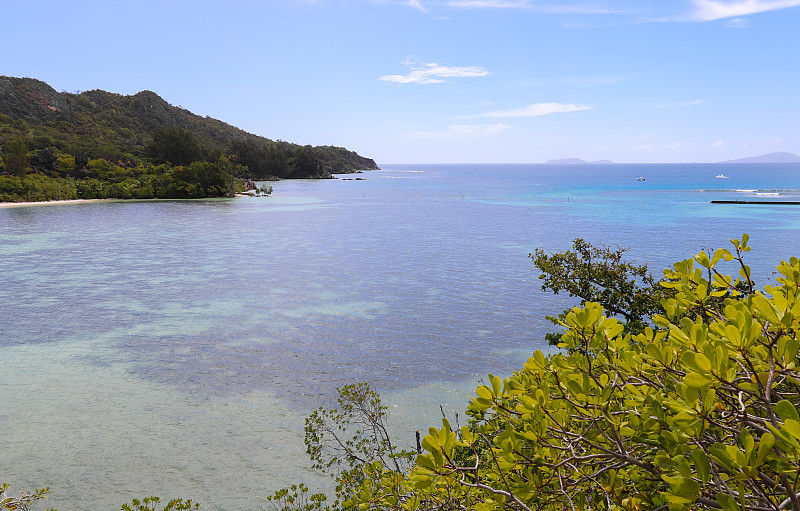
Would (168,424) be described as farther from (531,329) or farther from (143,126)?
(143,126)

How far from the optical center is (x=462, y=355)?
570 inches

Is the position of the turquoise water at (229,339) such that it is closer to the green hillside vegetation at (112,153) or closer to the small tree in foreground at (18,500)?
the small tree in foreground at (18,500)

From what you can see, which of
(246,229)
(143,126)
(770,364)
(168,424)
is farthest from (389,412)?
(143,126)

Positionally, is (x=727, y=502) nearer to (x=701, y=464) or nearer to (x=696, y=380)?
(x=701, y=464)

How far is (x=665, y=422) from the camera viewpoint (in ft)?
7.98

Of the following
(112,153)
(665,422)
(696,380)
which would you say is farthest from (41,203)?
(696,380)

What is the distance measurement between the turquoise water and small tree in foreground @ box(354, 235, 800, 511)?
21.1 feet

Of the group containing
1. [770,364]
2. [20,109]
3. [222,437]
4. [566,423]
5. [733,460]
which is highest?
[20,109]

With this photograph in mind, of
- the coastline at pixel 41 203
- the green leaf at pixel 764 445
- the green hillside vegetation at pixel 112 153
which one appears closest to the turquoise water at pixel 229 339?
the green leaf at pixel 764 445

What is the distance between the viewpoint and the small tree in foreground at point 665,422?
1855 millimetres

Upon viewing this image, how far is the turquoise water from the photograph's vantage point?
9219 mm

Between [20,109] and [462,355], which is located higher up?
[20,109]

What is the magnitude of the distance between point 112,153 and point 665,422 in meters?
103

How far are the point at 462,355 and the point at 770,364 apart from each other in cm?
1268
